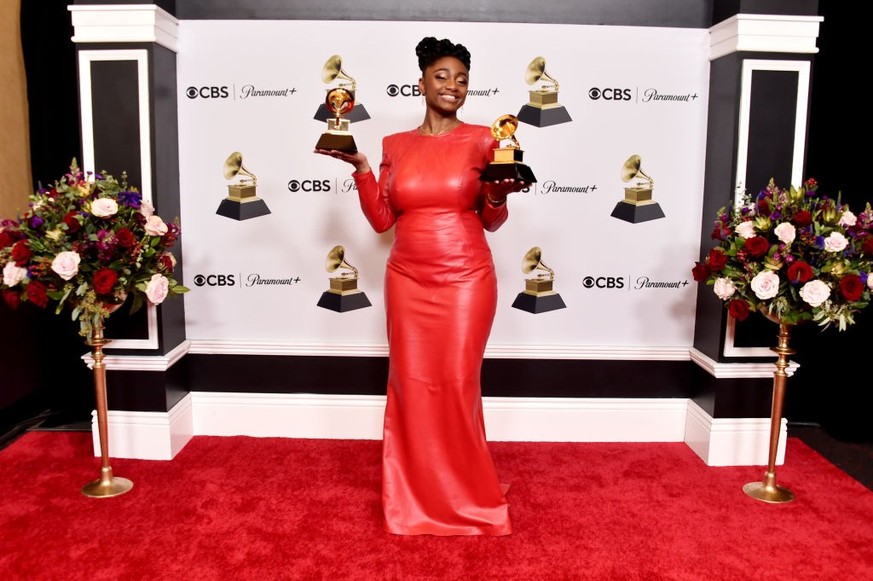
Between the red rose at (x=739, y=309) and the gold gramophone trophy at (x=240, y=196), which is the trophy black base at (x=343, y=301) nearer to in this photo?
the gold gramophone trophy at (x=240, y=196)

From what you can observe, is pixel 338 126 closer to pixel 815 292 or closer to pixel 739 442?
pixel 815 292

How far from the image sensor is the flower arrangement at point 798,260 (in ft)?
10.5

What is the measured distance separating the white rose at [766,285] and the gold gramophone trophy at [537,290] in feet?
3.98

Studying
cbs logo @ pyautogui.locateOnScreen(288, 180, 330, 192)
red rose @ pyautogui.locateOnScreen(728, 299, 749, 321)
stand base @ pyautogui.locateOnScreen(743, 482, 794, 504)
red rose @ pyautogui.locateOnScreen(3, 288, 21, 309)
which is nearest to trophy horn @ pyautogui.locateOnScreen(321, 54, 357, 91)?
cbs logo @ pyautogui.locateOnScreen(288, 180, 330, 192)

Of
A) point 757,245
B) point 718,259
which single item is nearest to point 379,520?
point 718,259

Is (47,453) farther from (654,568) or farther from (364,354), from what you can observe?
(654,568)

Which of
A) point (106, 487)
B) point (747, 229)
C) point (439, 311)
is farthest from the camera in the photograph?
point (106, 487)

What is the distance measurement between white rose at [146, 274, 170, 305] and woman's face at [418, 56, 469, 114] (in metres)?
1.58

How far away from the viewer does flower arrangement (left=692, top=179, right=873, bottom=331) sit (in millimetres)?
3215

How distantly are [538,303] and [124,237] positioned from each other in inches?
90.6

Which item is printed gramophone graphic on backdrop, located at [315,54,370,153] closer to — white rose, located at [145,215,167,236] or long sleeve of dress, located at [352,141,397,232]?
long sleeve of dress, located at [352,141,397,232]

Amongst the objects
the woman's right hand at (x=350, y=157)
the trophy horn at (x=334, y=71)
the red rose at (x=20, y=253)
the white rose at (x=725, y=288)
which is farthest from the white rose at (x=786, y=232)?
the red rose at (x=20, y=253)

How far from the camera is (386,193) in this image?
3176 millimetres

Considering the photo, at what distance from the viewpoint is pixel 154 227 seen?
3381 millimetres
